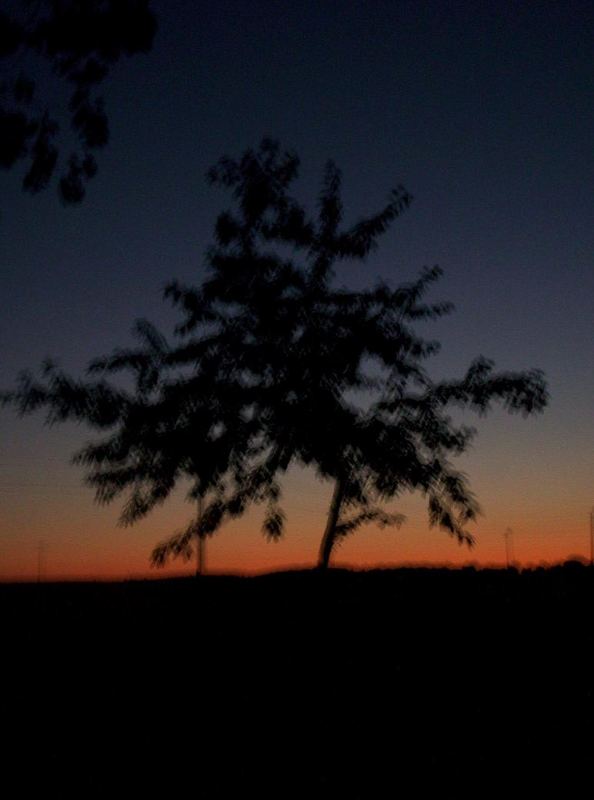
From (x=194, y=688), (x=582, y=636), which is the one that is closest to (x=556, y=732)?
(x=582, y=636)

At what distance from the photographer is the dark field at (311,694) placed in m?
7.21

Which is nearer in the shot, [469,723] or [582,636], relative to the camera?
[469,723]

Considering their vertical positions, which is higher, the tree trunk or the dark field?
the tree trunk

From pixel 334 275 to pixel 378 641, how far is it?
8.53 meters

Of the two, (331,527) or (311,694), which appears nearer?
(311,694)

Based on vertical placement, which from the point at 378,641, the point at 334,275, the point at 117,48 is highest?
the point at 117,48

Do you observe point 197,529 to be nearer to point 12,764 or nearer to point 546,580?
point 546,580

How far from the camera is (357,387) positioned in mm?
16062

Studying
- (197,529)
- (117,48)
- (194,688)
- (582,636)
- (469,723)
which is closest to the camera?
(469,723)

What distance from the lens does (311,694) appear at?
332 inches

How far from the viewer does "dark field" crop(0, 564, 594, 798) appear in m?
7.21

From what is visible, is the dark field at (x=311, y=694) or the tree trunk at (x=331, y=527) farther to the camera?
the tree trunk at (x=331, y=527)

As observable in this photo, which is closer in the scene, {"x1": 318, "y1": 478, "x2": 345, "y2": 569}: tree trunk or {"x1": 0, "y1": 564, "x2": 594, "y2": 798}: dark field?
{"x1": 0, "y1": 564, "x2": 594, "y2": 798}: dark field

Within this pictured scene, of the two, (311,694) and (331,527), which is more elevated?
(331,527)
